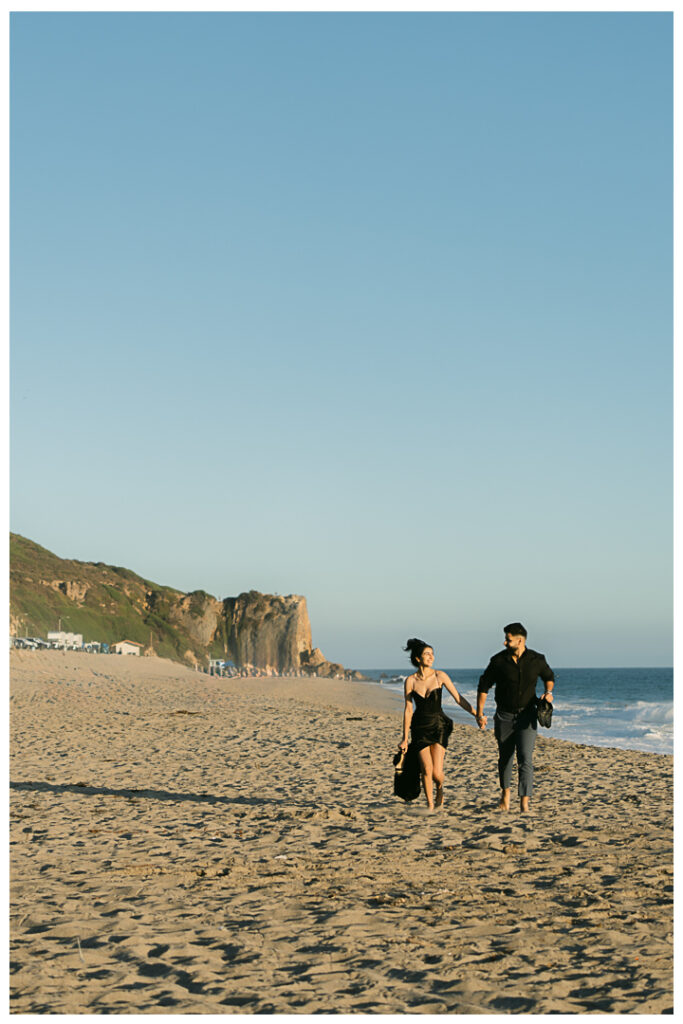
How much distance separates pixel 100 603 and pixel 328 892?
136 m

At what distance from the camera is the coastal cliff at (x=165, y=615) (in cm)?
12825

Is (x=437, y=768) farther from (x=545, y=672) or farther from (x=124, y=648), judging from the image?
(x=124, y=648)

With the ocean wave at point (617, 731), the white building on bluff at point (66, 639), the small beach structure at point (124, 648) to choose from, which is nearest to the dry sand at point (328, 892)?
the ocean wave at point (617, 731)

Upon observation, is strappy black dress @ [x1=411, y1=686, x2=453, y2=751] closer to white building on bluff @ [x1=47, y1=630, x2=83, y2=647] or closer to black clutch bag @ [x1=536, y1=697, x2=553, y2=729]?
black clutch bag @ [x1=536, y1=697, x2=553, y2=729]

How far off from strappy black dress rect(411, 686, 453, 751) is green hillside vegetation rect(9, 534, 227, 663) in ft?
356

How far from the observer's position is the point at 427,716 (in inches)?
360

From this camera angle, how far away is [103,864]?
722 cm

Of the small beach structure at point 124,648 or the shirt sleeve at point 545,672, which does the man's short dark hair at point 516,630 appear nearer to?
the shirt sleeve at point 545,672

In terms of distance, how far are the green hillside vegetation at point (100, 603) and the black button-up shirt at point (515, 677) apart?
357 feet

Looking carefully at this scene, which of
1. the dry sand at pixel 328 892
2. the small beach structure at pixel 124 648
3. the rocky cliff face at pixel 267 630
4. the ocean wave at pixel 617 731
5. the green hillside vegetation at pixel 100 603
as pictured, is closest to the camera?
the dry sand at pixel 328 892

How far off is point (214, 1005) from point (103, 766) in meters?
9.36

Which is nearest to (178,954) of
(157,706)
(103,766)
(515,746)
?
(515,746)

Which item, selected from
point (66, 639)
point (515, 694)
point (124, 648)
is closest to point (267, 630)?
point (124, 648)

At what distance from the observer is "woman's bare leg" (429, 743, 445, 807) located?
9.20 meters
